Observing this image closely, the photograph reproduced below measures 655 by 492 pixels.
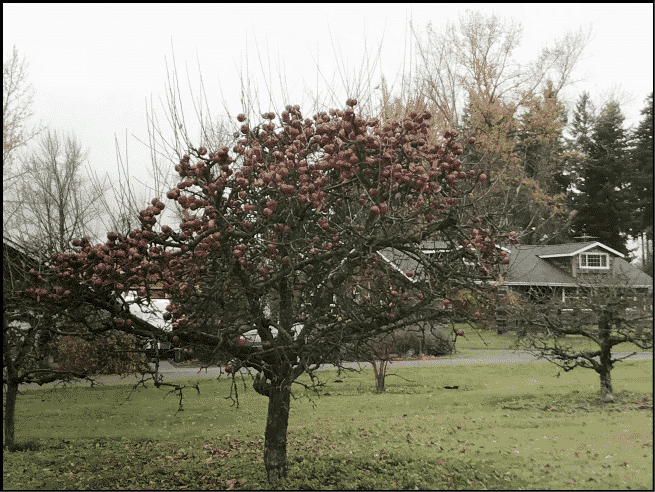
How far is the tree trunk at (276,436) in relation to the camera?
19.5ft

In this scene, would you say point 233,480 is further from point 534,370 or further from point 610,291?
point 534,370

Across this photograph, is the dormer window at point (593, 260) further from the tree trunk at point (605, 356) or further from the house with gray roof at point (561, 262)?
the tree trunk at point (605, 356)

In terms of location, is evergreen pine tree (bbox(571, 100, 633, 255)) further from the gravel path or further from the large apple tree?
the large apple tree

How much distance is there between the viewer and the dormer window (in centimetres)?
2853

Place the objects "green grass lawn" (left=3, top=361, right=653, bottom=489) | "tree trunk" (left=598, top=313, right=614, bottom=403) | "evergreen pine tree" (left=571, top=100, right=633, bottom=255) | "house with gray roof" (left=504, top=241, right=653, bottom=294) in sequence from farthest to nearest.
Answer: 1. "house with gray roof" (left=504, top=241, right=653, bottom=294)
2. "evergreen pine tree" (left=571, top=100, right=633, bottom=255)
3. "tree trunk" (left=598, top=313, right=614, bottom=403)
4. "green grass lawn" (left=3, top=361, right=653, bottom=489)

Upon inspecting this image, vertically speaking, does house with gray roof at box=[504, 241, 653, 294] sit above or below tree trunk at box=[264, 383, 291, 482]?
above

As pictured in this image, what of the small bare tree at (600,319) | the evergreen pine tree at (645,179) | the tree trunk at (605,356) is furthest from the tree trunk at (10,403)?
the tree trunk at (605,356)

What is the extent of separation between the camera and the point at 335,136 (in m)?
5.21

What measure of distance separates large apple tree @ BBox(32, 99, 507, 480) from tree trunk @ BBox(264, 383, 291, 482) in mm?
14

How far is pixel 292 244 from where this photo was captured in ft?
17.8

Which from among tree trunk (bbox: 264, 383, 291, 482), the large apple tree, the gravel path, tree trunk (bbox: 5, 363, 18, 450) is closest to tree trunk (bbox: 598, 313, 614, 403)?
the gravel path

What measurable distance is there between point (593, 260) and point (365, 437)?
2470 cm

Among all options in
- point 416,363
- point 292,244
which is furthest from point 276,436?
point 416,363

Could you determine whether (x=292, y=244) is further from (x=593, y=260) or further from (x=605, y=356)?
(x=593, y=260)
